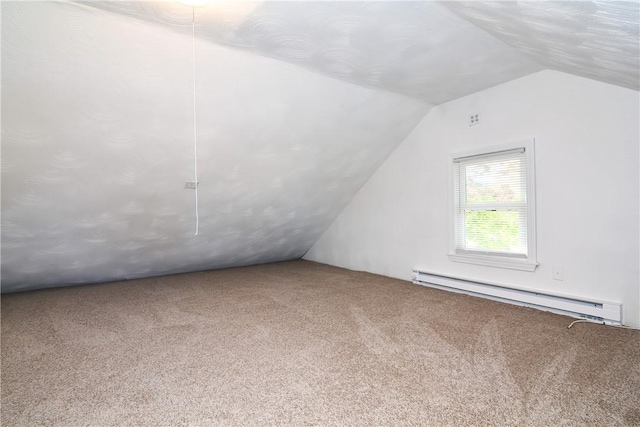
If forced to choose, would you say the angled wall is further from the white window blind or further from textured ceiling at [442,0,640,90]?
textured ceiling at [442,0,640,90]

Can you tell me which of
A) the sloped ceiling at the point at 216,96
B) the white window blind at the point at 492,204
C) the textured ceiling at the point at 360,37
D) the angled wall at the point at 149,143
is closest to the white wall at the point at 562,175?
the white window blind at the point at 492,204

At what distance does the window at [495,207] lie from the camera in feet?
11.2

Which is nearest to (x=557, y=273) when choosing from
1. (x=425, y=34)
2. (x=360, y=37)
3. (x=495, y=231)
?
(x=495, y=231)

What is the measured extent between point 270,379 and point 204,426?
49cm

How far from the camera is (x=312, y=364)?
217 centimetres

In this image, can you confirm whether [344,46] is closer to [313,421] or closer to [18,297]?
[313,421]

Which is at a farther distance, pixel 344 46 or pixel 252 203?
pixel 252 203

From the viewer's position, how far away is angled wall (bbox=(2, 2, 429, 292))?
2291mm

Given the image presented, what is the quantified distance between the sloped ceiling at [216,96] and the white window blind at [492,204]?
A: 87cm

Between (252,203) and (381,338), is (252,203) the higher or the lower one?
the higher one

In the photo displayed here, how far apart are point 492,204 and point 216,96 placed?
3.04m

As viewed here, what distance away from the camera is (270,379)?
198 centimetres

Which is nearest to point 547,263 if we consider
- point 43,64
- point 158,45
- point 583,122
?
point 583,122

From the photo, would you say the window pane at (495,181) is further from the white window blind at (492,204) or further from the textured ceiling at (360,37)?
the textured ceiling at (360,37)
